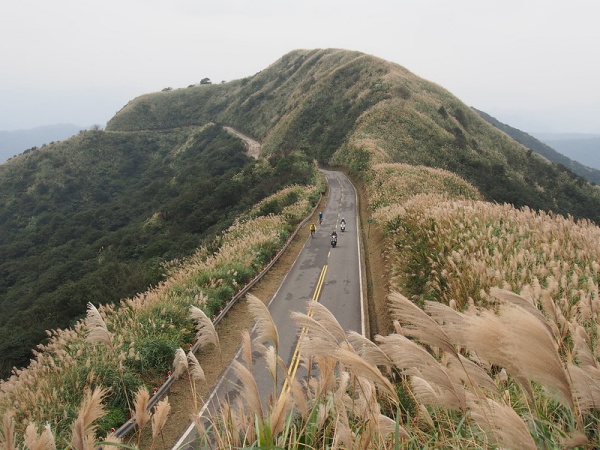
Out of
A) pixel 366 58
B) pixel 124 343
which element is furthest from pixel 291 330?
pixel 366 58

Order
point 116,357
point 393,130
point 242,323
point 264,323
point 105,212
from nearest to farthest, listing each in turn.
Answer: point 264,323
point 116,357
point 242,323
point 393,130
point 105,212

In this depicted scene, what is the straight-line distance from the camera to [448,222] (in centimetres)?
1295

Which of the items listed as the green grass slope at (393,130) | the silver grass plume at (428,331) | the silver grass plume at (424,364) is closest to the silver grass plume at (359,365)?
the silver grass plume at (424,364)

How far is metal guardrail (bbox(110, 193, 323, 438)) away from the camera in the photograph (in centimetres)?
823

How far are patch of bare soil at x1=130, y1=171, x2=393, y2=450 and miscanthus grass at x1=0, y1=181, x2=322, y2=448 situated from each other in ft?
2.25

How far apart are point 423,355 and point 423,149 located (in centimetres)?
5794

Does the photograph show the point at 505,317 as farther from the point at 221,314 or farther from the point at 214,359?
A: the point at 221,314

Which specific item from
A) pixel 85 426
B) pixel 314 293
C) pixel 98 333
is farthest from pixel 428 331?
pixel 314 293

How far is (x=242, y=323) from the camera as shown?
15.2 meters

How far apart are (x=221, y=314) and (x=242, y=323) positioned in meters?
0.90

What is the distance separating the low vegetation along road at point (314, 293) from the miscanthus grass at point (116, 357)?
180cm

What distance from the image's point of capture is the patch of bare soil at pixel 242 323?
946 cm

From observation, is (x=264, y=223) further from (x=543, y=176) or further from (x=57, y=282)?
(x=543, y=176)

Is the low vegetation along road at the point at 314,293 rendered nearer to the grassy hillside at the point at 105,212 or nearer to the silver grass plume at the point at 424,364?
the silver grass plume at the point at 424,364
